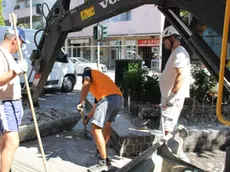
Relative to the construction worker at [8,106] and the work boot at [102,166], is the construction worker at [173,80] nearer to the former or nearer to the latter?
the work boot at [102,166]

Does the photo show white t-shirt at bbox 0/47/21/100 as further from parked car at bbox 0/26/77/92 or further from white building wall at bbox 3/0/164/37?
white building wall at bbox 3/0/164/37

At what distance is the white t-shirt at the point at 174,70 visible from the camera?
4016 mm

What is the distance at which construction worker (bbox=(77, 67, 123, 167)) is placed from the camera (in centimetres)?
415

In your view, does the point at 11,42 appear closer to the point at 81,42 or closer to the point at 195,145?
the point at 195,145

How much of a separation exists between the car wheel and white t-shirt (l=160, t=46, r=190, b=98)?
7879mm

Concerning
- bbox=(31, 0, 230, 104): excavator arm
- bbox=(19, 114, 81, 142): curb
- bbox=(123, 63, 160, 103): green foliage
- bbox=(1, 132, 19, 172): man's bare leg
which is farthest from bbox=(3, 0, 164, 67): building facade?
bbox=(1, 132, 19, 172): man's bare leg

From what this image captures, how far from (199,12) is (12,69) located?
2141 mm

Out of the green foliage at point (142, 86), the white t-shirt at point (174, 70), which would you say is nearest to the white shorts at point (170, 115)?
the white t-shirt at point (174, 70)

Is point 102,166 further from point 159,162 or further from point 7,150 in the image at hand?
point 159,162

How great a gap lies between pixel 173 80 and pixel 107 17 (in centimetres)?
133

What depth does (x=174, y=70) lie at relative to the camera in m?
4.07

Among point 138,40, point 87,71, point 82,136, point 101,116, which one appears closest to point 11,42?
point 87,71

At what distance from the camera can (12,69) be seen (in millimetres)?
3328

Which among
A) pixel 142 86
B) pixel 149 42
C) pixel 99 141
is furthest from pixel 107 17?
pixel 149 42
